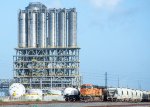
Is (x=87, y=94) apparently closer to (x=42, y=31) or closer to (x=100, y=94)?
(x=100, y=94)

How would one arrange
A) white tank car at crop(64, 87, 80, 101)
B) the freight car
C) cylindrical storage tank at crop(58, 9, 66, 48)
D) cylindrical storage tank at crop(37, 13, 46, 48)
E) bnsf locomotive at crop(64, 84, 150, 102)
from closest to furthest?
bnsf locomotive at crop(64, 84, 150, 102) → the freight car → white tank car at crop(64, 87, 80, 101) → cylindrical storage tank at crop(58, 9, 66, 48) → cylindrical storage tank at crop(37, 13, 46, 48)

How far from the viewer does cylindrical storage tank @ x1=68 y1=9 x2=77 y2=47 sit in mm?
138500

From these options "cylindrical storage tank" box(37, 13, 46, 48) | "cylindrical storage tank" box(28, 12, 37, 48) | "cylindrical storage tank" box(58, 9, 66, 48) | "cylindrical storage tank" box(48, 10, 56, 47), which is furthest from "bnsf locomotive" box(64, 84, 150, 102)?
"cylindrical storage tank" box(28, 12, 37, 48)

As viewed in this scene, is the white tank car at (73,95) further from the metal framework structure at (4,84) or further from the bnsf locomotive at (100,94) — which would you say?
the metal framework structure at (4,84)

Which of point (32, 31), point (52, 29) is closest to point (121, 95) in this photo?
point (52, 29)

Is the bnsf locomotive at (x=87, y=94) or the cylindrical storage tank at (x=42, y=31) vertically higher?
the cylindrical storage tank at (x=42, y=31)

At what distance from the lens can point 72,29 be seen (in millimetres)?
138250

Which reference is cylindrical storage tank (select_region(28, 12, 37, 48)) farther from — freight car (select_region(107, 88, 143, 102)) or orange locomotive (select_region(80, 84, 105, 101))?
orange locomotive (select_region(80, 84, 105, 101))

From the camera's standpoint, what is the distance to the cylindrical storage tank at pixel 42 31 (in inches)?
5477

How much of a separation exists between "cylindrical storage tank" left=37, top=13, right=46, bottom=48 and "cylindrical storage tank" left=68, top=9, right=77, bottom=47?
877cm

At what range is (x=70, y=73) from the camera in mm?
144000

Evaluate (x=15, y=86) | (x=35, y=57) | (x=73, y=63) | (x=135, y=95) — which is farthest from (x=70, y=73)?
(x=135, y=95)

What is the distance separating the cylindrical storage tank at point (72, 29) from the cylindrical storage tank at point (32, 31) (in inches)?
477

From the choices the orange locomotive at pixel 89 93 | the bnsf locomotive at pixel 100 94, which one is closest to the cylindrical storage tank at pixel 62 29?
the bnsf locomotive at pixel 100 94
